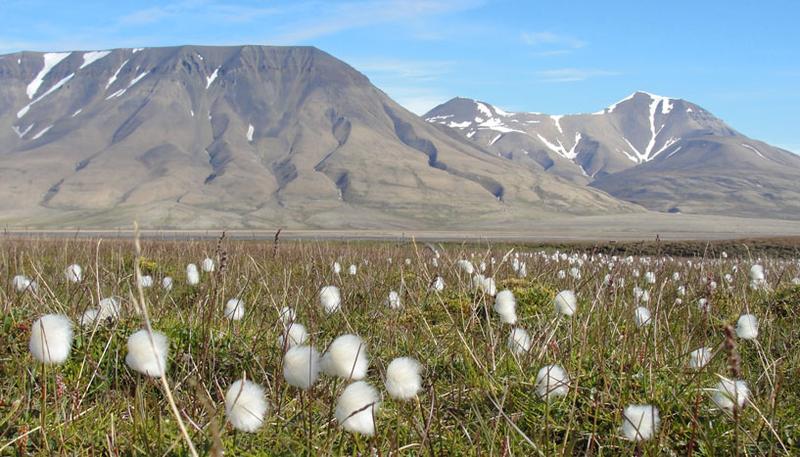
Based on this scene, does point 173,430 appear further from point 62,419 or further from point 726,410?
point 726,410

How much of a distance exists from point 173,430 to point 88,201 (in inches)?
7550

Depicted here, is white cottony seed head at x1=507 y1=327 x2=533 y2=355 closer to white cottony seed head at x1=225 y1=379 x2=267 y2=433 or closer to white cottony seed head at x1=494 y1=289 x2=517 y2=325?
white cottony seed head at x1=494 y1=289 x2=517 y2=325

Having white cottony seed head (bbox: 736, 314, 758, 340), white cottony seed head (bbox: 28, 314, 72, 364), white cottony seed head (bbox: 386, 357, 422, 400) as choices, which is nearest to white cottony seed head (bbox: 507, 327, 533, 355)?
white cottony seed head (bbox: 736, 314, 758, 340)

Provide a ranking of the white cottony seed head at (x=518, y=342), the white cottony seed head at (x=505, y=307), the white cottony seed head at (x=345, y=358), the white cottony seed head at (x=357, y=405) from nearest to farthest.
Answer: the white cottony seed head at (x=357, y=405)
the white cottony seed head at (x=345, y=358)
the white cottony seed head at (x=518, y=342)
the white cottony seed head at (x=505, y=307)

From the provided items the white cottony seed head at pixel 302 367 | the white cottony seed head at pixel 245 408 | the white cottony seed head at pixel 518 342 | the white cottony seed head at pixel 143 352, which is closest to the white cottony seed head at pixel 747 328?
the white cottony seed head at pixel 518 342

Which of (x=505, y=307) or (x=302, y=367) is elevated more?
(x=302, y=367)

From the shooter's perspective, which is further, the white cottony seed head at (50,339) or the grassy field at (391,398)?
the grassy field at (391,398)

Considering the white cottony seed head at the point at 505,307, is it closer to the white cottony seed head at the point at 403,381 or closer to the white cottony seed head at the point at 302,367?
the white cottony seed head at the point at 403,381

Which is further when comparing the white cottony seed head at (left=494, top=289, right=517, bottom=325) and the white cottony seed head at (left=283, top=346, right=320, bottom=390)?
the white cottony seed head at (left=494, top=289, right=517, bottom=325)

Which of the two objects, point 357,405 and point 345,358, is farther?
point 345,358

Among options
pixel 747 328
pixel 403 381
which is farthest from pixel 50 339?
pixel 747 328

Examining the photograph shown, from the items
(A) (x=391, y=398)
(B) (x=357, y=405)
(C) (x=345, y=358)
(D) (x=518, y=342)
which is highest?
(C) (x=345, y=358)

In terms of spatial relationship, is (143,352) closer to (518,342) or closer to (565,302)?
(518,342)

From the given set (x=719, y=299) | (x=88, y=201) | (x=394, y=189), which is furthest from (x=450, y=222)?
(x=719, y=299)
